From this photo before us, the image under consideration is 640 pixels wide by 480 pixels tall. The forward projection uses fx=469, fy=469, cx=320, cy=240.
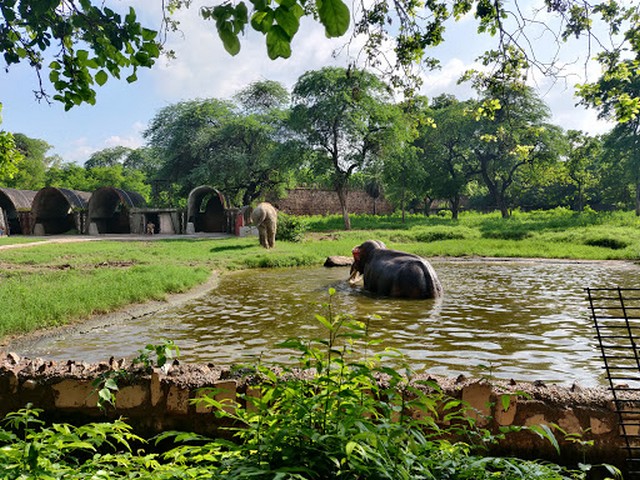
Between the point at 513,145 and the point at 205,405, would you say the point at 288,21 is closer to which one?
the point at 205,405

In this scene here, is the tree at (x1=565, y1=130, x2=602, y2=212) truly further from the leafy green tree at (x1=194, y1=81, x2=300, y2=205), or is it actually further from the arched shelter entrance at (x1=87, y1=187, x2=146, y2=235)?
the arched shelter entrance at (x1=87, y1=187, x2=146, y2=235)

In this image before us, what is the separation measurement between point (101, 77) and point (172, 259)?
42.7ft

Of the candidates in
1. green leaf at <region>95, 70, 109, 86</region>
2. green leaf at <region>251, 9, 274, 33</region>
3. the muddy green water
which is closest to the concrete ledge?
the muddy green water

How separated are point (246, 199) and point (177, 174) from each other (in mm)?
5518

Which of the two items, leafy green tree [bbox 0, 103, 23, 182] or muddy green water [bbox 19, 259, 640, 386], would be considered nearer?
muddy green water [bbox 19, 259, 640, 386]

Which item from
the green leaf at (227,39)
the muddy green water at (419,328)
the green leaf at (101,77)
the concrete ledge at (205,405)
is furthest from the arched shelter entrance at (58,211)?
the green leaf at (227,39)

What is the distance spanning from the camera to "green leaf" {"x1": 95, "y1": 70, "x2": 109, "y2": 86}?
3.25m

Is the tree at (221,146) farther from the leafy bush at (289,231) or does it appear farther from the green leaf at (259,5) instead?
the green leaf at (259,5)

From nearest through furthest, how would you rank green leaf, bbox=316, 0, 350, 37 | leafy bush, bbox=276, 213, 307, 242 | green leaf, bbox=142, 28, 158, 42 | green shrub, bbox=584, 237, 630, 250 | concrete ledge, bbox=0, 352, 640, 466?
green leaf, bbox=316, 0, 350, 37
concrete ledge, bbox=0, 352, 640, 466
green leaf, bbox=142, 28, 158, 42
green shrub, bbox=584, 237, 630, 250
leafy bush, bbox=276, 213, 307, 242

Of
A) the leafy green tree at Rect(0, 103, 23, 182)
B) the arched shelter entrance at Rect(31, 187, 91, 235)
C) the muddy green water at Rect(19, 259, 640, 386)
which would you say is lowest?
the muddy green water at Rect(19, 259, 640, 386)

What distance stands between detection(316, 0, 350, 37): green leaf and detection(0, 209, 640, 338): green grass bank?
23.0ft

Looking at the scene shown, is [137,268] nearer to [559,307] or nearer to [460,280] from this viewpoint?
[460,280]

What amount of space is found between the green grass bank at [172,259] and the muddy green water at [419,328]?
33.9 inches

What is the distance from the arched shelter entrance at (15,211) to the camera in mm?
31266
